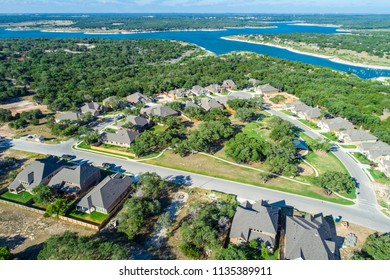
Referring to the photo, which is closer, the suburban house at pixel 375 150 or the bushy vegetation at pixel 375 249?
the bushy vegetation at pixel 375 249

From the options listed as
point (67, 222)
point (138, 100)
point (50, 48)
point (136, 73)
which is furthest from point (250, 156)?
point (50, 48)

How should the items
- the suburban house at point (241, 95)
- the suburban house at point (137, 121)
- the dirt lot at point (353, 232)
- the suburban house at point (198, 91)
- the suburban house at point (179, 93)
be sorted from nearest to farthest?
the dirt lot at point (353, 232) < the suburban house at point (137, 121) < the suburban house at point (241, 95) < the suburban house at point (179, 93) < the suburban house at point (198, 91)

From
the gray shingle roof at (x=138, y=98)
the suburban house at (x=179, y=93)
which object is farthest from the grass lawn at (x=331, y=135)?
the gray shingle roof at (x=138, y=98)

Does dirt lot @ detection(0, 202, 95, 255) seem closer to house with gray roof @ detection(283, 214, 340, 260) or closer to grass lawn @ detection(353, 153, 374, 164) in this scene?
house with gray roof @ detection(283, 214, 340, 260)

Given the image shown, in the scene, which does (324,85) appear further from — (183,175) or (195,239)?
(195,239)

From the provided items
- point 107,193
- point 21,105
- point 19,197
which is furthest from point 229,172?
point 21,105

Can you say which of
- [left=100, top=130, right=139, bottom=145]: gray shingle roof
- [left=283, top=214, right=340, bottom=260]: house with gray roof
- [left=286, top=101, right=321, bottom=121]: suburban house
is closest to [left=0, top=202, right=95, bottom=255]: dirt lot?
[left=100, top=130, right=139, bottom=145]: gray shingle roof

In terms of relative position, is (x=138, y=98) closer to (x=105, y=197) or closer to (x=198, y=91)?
(x=198, y=91)

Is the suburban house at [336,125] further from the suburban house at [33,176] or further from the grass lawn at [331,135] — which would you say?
the suburban house at [33,176]
